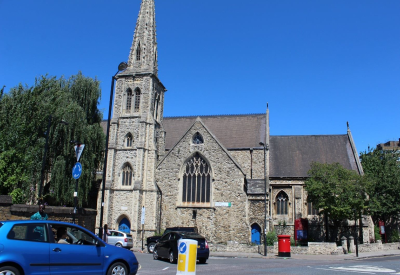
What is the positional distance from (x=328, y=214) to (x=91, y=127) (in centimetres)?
2071

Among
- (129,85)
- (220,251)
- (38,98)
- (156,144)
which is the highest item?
(129,85)

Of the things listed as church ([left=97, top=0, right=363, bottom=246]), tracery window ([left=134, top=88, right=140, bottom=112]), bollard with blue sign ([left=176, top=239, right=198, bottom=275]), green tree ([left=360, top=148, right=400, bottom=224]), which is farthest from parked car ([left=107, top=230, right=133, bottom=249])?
green tree ([left=360, top=148, right=400, bottom=224])

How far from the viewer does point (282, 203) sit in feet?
107

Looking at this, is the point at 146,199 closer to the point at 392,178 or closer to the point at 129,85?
the point at 129,85

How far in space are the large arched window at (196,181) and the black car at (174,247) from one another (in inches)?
512

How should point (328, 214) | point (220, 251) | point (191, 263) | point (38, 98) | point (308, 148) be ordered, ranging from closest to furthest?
point (191, 263) < point (220, 251) < point (38, 98) < point (328, 214) < point (308, 148)

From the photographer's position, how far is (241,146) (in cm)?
3397

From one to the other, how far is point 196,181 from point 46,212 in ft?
51.5

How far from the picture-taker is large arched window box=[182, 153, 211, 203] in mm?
30078

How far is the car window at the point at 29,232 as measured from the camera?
297 inches

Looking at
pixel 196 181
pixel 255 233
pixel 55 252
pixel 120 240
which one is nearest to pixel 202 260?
pixel 120 240

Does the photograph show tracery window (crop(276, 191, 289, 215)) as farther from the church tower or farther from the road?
the road

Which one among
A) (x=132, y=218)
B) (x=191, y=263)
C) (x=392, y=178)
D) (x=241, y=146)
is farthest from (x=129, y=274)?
(x=392, y=178)

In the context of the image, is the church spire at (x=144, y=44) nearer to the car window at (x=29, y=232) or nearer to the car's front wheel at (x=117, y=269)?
the car's front wheel at (x=117, y=269)
